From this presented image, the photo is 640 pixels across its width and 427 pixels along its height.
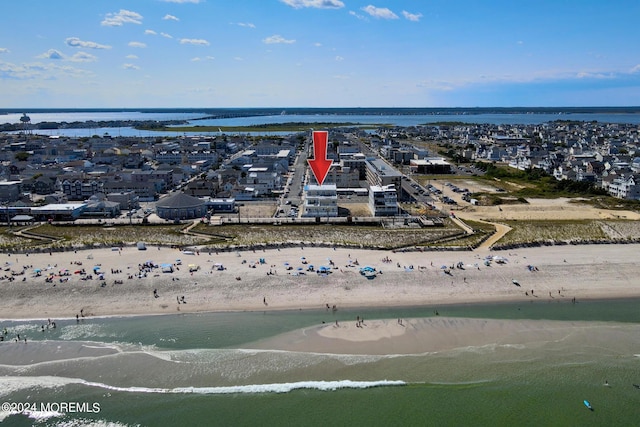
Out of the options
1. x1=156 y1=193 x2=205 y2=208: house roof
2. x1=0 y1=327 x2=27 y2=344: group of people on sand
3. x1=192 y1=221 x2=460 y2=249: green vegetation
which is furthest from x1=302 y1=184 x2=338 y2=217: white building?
x1=0 y1=327 x2=27 y2=344: group of people on sand

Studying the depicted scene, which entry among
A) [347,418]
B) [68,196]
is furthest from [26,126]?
[347,418]

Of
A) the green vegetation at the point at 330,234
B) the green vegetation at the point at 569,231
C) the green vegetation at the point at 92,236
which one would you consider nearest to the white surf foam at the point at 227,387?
the green vegetation at the point at 330,234

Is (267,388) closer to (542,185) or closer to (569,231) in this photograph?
(569,231)

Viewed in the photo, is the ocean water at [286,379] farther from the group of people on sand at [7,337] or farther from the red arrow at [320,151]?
the red arrow at [320,151]

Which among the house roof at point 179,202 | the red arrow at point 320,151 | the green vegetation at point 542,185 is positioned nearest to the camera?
the red arrow at point 320,151

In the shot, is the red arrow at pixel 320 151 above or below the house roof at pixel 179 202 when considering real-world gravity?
above

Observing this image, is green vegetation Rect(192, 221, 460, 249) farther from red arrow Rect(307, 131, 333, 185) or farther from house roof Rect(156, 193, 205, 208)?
red arrow Rect(307, 131, 333, 185)
